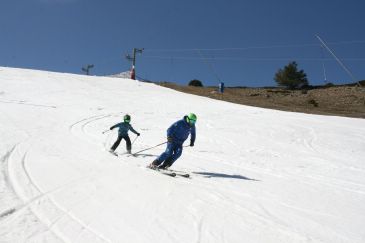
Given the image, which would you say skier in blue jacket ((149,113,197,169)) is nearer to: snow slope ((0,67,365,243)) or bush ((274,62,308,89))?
snow slope ((0,67,365,243))

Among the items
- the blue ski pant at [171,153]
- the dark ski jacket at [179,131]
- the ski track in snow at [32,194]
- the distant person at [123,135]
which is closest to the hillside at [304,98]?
the distant person at [123,135]

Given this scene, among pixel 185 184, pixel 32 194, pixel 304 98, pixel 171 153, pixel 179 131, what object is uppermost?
pixel 304 98

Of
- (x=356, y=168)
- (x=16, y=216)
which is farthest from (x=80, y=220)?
(x=356, y=168)

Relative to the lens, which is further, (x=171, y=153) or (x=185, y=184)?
(x=171, y=153)

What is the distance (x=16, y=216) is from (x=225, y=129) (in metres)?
15.7

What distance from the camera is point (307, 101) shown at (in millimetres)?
38000

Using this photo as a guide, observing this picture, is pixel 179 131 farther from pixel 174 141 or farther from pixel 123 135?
pixel 123 135

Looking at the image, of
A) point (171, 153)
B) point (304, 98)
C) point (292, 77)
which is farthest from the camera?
point (292, 77)

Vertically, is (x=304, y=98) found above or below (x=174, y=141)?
above

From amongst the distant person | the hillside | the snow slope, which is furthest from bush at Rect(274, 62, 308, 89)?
the distant person

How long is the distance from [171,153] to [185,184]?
1.96 meters

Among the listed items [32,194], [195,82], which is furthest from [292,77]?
[32,194]

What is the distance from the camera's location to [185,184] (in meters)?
9.79

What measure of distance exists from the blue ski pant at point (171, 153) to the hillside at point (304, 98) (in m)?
22.2
